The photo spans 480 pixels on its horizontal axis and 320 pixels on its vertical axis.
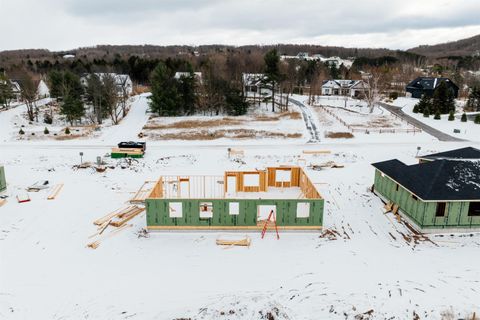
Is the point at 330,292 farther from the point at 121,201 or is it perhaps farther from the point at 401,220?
the point at 121,201

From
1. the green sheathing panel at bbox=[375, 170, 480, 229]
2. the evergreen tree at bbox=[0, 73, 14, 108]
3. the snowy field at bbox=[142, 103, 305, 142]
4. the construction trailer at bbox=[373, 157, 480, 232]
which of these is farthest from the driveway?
the evergreen tree at bbox=[0, 73, 14, 108]

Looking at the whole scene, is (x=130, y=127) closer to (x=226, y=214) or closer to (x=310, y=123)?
(x=310, y=123)

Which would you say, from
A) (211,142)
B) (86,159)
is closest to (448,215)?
(211,142)

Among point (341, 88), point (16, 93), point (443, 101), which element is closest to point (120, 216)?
point (443, 101)

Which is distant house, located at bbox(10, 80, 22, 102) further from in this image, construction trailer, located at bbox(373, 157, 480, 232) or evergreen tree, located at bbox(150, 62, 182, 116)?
construction trailer, located at bbox(373, 157, 480, 232)

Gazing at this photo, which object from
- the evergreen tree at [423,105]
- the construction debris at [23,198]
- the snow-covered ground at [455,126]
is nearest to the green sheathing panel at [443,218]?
the construction debris at [23,198]

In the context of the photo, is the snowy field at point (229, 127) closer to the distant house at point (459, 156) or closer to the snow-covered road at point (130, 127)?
the snow-covered road at point (130, 127)
